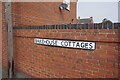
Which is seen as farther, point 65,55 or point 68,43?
point 65,55

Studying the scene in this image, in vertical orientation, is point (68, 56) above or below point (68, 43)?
below

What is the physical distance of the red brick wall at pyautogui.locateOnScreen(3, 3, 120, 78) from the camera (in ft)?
13.7

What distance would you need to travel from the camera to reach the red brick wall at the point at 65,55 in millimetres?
4180

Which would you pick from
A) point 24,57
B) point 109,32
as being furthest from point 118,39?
point 24,57

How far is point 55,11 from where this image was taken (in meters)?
11.1

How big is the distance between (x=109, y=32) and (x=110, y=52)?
16.5 inches

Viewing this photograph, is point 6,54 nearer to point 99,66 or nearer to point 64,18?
point 99,66

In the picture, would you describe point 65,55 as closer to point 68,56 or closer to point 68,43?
point 68,56

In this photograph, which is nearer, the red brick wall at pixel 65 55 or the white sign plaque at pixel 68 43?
the red brick wall at pixel 65 55

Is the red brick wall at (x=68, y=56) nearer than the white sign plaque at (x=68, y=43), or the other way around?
the red brick wall at (x=68, y=56)

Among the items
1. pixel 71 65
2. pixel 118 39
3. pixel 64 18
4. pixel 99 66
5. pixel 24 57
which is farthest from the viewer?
pixel 64 18

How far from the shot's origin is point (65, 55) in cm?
512

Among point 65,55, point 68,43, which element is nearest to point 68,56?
point 65,55

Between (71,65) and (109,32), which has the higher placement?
(109,32)
